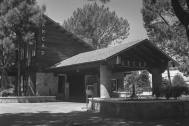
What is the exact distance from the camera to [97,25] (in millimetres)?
40906

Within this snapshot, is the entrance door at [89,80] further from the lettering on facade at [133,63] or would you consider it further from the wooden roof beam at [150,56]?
the wooden roof beam at [150,56]

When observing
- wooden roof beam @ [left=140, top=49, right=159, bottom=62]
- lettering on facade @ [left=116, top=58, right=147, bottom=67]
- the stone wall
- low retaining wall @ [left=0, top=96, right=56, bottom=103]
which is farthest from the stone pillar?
the stone wall

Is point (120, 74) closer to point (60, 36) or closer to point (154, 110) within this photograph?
point (60, 36)

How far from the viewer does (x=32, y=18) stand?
20.0 meters

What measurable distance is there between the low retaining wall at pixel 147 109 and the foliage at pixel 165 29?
16.6 meters

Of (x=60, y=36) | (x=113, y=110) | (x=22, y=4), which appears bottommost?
(x=113, y=110)

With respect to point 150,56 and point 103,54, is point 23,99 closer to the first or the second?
point 103,54

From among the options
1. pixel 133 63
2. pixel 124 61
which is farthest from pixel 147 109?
pixel 133 63

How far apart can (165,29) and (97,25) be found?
15.9 m

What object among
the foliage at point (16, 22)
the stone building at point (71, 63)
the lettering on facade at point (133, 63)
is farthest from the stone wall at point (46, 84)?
the lettering on facade at point (133, 63)

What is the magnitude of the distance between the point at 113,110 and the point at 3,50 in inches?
555

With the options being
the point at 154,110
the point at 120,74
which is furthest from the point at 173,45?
the point at 154,110

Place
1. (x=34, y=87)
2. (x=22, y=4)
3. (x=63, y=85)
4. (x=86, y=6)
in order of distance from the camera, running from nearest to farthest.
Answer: (x=22, y=4) → (x=34, y=87) → (x=63, y=85) → (x=86, y=6)

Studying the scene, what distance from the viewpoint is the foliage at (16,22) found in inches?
771
